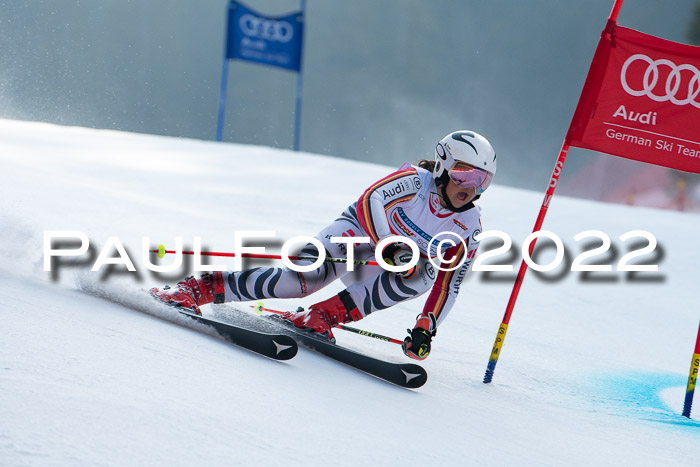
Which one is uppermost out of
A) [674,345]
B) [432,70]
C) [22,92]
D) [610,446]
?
[432,70]

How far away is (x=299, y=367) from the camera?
106 inches

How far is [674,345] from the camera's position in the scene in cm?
535

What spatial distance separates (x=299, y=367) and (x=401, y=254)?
83 cm

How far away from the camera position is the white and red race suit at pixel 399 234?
3205 mm

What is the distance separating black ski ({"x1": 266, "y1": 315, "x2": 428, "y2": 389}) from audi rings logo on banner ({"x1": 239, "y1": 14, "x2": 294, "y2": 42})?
37.8ft

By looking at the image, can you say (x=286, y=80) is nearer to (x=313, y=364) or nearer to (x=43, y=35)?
(x=43, y=35)

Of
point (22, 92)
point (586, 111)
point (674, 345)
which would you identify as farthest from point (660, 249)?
point (22, 92)

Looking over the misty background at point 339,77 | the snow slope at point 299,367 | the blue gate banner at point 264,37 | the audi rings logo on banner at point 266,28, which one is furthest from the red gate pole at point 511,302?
the misty background at point 339,77

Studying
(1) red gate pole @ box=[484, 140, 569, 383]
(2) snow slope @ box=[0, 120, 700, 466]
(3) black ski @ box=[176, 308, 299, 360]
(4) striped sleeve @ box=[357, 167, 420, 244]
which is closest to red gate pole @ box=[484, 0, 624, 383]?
(1) red gate pole @ box=[484, 140, 569, 383]

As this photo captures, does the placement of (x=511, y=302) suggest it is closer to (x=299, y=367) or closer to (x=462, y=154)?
(x=462, y=154)

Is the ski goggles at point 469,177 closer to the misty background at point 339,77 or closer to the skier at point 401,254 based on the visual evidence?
the skier at point 401,254

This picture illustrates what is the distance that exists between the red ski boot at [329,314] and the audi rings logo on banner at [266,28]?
37.3 ft

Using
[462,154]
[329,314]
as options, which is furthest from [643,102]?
[329,314]

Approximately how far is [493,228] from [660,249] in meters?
1.69
